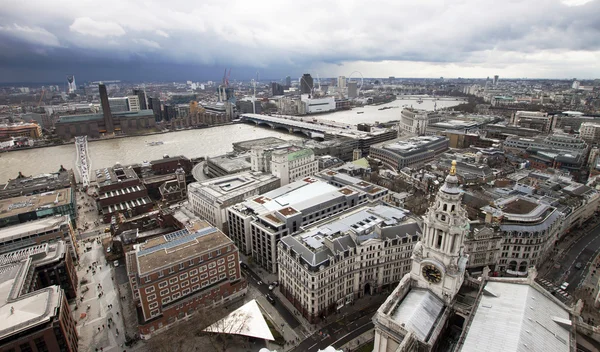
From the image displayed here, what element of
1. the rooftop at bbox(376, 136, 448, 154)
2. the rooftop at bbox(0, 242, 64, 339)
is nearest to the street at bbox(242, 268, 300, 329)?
the rooftop at bbox(0, 242, 64, 339)

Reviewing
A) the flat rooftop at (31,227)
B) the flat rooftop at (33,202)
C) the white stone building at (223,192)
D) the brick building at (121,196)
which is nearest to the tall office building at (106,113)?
the brick building at (121,196)

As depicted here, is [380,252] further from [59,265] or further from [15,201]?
[15,201]

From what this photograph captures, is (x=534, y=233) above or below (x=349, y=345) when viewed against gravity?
above

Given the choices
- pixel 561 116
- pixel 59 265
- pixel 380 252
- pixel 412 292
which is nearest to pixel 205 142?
pixel 59 265

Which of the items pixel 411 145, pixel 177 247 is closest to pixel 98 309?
pixel 177 247

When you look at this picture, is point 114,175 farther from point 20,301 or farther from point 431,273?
A: point 431,273

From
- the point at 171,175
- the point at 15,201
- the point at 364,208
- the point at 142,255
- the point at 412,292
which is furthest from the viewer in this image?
the point at 171,175

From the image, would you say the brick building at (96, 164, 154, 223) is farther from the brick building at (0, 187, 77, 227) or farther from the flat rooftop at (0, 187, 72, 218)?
the flat rooftop at (0, 187, 72, 218)

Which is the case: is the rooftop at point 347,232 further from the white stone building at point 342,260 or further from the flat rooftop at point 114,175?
the flat rooftop at point 114,175
